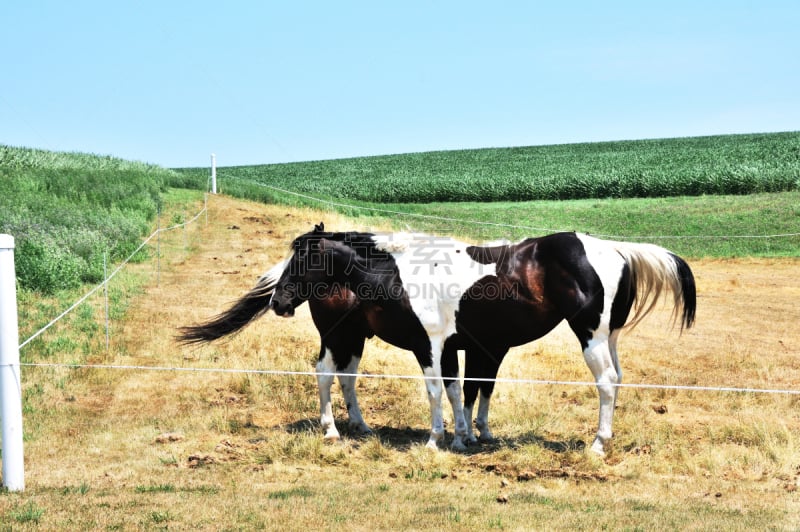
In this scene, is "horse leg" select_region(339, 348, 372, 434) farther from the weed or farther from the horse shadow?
the weed

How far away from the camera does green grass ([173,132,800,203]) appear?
111 ft

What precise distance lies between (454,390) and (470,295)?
99 cm

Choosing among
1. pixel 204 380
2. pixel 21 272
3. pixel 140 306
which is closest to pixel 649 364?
pixel 204 380

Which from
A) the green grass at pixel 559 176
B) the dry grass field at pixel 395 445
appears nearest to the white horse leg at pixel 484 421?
the dry grass field at pixel 395 445

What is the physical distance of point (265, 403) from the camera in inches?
392

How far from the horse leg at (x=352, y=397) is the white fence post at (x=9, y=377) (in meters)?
3.38

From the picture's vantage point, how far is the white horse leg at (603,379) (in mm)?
7715

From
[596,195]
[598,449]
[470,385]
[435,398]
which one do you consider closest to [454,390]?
[435,398]

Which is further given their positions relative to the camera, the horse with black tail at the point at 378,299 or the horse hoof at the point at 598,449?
the horse with black tail at the point at 378,299

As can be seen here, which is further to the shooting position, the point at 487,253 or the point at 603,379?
the point at 487,253

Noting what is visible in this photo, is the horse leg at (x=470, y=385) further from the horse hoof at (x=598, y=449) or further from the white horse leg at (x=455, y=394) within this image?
the horse hoof at (x=598, y=449)

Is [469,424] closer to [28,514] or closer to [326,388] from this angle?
[326,388]

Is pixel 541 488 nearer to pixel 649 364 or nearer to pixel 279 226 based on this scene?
pixel 649 364

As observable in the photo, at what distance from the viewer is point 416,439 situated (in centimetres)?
863
